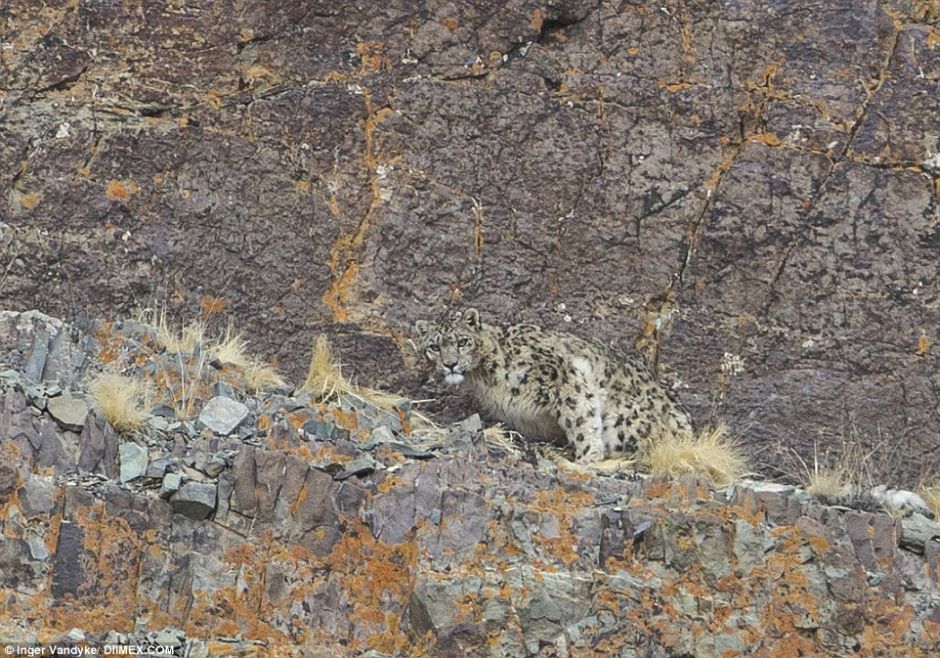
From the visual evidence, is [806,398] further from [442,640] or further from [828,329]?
[442,640]

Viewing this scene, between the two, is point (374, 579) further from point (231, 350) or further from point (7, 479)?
point (231, 350)

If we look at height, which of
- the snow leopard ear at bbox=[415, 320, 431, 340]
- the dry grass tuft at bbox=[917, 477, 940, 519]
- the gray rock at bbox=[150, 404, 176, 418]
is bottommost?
the dry grass tuft at bbox=[917, 477, 940, 519]

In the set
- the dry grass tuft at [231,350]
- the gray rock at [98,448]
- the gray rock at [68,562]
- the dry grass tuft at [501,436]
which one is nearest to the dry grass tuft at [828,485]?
the dry grass tuft at [501,436]

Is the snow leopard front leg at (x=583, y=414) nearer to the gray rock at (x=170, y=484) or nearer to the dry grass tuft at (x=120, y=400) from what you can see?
the dry grass tuft at (x=120, y=400)

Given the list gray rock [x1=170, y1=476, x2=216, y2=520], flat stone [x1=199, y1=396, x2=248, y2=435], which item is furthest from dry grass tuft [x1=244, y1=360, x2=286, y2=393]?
gray rock [x1=170, y1=476, x2=216, y2=520]

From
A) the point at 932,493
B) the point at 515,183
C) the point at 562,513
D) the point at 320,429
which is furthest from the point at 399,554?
the point at 515,183

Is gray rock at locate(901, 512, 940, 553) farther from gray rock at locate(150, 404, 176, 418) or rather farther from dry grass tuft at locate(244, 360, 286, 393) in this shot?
gray rock at locate(150, 404, 176, 418)

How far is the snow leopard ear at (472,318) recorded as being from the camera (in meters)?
15.8

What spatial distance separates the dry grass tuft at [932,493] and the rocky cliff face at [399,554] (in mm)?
971

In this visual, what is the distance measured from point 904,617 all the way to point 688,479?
1802 mm

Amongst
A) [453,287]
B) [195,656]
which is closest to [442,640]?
[195,656]

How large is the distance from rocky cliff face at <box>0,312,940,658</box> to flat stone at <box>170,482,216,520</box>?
0.02m

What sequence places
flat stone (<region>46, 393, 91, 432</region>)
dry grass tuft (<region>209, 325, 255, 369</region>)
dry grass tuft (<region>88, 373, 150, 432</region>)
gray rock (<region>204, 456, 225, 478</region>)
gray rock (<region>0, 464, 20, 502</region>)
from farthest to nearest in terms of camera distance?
dry grass tuft (<region>209, 325, 255, 369</region>) → dry grass tuft (<region>88, 373, 150, 432</region>) → flat stone (<region>46, 393, 91, 432</region>) → gray rock (<region>204, 456, 225, 478</region>) → gray rock (<region>0, 464, 20, 502</region>)

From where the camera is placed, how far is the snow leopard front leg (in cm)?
1529
